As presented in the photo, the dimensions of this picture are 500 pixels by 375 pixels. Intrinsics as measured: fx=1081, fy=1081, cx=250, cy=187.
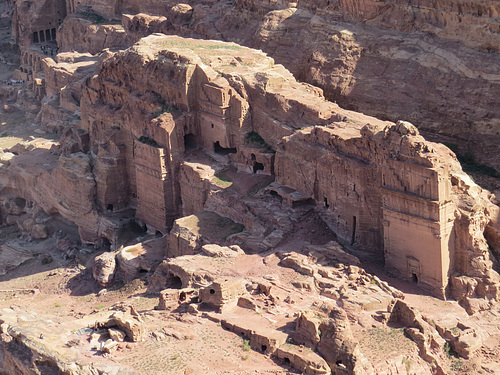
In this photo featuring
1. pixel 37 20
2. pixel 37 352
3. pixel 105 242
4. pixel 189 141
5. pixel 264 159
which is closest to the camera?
pixel 37 352

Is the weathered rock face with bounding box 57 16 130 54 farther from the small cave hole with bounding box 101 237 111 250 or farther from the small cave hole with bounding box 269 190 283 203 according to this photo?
the small cave hole with bounding box 269 190 283 203

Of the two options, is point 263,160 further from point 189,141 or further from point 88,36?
point 88,36

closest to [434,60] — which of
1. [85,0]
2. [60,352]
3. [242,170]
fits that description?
[242,170]

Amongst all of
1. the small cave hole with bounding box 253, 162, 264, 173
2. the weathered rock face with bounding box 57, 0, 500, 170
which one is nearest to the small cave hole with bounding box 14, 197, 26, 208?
the weathered rock face with bounding box 57, 0, 500, 170

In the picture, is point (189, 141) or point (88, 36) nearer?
point (189, 141)

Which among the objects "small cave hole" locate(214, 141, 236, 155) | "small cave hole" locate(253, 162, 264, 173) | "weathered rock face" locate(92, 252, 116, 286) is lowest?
"weathered rock face" locate(92, 252, 116, 286)

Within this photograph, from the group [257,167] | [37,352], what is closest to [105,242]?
[257,167]

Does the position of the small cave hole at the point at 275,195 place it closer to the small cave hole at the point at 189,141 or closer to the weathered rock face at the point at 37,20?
the small cave hole at the point at 189,141

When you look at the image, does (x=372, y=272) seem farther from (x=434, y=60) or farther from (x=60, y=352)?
(x=434, y=60)

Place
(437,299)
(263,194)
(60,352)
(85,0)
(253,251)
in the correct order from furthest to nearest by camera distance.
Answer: (85,0), (263,194), (253,251), (437,299), (60,352)

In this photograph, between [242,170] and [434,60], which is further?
[434,60]

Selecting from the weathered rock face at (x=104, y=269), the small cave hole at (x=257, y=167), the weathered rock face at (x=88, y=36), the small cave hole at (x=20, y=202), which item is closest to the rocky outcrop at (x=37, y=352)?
the weathered rock face at (x=104, y=269)

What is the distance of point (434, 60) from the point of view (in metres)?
50.4

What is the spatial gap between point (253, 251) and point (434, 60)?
48.7 ft
